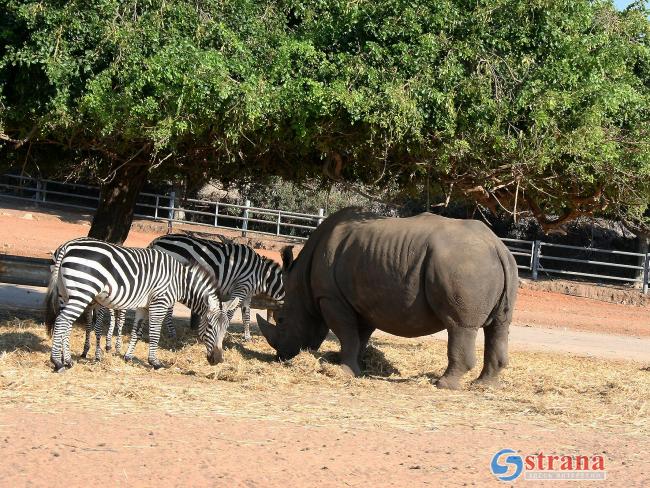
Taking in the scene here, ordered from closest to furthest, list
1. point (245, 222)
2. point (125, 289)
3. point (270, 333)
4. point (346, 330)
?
1. point (125, 289)
2. point (346, 330)
3. point (270, 333)
4. point (245, 222)

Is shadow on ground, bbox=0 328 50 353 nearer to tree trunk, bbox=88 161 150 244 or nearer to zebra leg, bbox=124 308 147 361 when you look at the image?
zebra leg, bbox=124 308 147 361

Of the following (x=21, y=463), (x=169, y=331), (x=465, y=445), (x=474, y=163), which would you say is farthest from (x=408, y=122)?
(x=21, y=463)

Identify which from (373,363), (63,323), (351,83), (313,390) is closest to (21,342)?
(63,323)

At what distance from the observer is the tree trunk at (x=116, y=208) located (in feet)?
44.9

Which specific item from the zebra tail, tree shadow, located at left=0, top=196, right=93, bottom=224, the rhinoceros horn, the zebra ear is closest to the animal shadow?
the rhinoceros horn

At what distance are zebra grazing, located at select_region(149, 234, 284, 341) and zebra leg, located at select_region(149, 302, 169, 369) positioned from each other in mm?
2462

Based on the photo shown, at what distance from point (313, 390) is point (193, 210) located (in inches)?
874

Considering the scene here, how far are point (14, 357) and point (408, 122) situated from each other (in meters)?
5.31

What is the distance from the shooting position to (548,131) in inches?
404

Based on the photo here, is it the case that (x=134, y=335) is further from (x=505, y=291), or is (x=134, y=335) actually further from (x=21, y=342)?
(x=505, y=291)

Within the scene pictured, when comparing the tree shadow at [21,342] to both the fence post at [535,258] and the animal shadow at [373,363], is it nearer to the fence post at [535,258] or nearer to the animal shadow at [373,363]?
the animal shadow at [373,363]

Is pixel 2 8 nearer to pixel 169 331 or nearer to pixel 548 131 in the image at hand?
pixel 169 331

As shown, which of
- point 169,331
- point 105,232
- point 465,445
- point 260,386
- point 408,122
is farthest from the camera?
point 105,232

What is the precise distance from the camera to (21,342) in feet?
37.5
